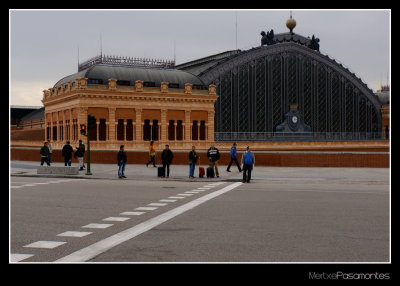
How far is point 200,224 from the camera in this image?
11258 millimetres

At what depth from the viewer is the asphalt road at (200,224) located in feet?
27.4

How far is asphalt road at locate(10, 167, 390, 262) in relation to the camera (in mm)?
8352

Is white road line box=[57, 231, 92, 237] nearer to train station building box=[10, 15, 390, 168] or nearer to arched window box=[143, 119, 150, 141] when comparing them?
train station building box=[10, 15, 390, 168]

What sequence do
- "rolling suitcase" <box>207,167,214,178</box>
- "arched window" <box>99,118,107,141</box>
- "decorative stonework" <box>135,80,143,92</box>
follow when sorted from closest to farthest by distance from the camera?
"rolling suitcase" <box>207,167,214,178</box> < "arched window" <box>99,118,107,141</box> < "decorative stonework" <box>135,80,143,92</box>

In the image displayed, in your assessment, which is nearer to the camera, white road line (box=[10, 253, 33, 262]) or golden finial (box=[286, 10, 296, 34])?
white road line (box=[10, 253, 33, 262])

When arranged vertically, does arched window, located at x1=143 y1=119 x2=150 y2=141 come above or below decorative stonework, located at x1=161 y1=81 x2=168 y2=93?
below

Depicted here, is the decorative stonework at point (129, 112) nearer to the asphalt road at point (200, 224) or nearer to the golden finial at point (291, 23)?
the golden finial at point (291, 23)

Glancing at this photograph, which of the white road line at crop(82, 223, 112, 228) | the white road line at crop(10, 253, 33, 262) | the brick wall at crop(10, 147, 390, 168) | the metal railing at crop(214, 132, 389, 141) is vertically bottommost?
the white road line at crop(10, 253, 33, 262)

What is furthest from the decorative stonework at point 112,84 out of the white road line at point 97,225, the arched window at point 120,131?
the white road line at point 97,225

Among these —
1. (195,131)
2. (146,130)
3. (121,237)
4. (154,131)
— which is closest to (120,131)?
(146,130)

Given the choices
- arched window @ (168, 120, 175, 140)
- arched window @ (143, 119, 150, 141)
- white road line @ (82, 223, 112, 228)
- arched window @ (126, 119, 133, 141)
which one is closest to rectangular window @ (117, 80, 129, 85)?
arched window @ (126, 119, 133, 141)
